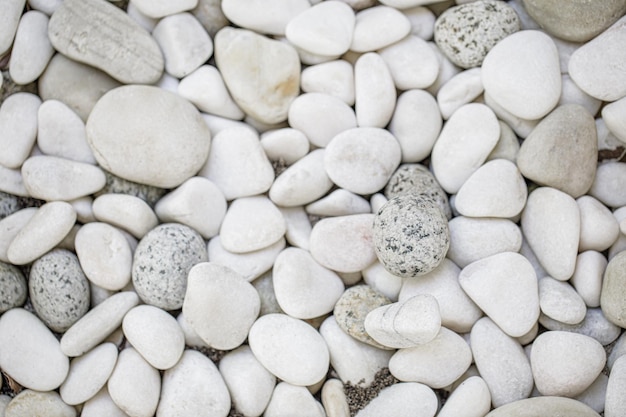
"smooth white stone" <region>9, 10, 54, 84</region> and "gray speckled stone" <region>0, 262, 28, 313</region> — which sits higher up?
"smooth white stone" <region>9, 10, 54, 84</region>

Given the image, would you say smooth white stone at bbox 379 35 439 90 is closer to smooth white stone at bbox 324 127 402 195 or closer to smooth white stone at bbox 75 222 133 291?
smooth white stone at bbox 324 127 402 195

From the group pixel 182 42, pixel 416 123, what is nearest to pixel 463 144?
pixel 416 123

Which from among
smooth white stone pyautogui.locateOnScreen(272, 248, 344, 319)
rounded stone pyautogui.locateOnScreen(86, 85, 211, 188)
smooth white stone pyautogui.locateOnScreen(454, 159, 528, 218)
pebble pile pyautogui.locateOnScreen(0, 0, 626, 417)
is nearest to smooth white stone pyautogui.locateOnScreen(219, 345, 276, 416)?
pebble pile pyautogui.locateOnScreen(0, 0, 626, 417)

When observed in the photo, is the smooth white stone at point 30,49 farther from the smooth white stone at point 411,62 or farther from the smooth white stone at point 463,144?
the smooth white stone at point 463,144

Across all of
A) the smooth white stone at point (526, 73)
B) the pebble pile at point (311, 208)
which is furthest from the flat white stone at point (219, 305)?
the smooth white stone at point (526, 73)

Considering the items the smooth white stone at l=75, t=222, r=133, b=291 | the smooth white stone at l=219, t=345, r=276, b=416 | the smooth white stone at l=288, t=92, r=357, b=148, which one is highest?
the smooth white stone at l=288, t=92, r=357, b=148

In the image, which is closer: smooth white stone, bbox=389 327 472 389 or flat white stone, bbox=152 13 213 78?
smooth white stone, bbox=389 327 472 389
